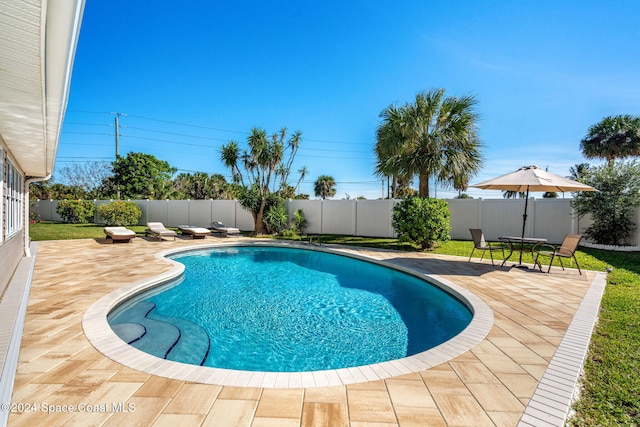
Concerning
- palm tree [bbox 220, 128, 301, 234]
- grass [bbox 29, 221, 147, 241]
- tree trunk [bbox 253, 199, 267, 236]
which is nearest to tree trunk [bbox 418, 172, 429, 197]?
palm tree [bbox 220, 128, 301, 234]

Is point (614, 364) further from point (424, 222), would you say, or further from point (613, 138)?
point (613, 138)

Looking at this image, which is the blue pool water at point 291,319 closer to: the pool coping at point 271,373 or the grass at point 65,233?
the pool coping at point 271,373

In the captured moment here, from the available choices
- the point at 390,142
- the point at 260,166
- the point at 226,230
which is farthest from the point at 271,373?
the point at 260,166

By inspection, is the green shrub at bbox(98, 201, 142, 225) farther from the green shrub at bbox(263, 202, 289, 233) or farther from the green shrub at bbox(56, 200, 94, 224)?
the green shrub at bbox(263, 202, 289, 233)

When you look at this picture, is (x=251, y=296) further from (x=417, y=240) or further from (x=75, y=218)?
(x=75, y=218)

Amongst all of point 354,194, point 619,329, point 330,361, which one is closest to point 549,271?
point 619,329

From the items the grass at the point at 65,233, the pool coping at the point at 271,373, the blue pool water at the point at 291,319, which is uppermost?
the grass at the point at 65,233

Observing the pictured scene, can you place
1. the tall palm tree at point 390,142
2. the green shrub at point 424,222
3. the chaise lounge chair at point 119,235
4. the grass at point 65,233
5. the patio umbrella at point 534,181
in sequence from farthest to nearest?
the grass at point 65,233, the chaise lounge chair at point 119,235, the tall palm tree at point 390,142, the green shrub at point 424,222, the patio umbrella at point 534,181

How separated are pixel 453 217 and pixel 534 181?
7316mm

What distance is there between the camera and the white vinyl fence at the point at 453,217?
40.1 ft

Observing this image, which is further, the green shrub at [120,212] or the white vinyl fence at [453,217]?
the green shrub at [120,212]

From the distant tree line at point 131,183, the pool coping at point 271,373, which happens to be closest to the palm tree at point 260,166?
the pool coping at point 271,373

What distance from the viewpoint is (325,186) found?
153 feet

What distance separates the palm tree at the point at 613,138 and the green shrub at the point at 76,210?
35.2m
